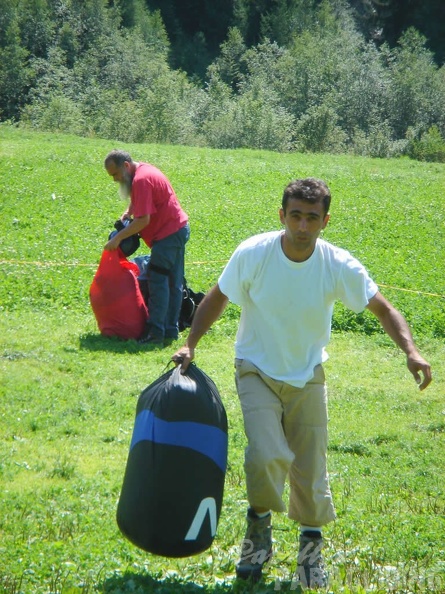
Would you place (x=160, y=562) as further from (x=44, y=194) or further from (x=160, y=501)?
(x=44, y=194)

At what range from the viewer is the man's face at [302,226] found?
479 cm

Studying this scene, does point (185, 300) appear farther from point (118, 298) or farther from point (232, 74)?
point (232, 74)

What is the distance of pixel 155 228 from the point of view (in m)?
10.3

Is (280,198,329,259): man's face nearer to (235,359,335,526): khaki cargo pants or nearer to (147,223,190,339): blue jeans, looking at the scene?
(235,359,335,526): khaki cargo pants

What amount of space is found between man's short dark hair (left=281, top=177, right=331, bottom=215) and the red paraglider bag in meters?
5.55

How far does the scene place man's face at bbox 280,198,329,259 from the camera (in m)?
4.79

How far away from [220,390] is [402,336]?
13.6ft

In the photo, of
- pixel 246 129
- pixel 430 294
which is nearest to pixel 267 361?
pixel 430 294

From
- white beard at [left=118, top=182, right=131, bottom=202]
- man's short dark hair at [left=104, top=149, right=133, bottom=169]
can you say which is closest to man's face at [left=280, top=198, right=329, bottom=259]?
man's short dark hair at [left=104, top=149, right=133, bottom=169]

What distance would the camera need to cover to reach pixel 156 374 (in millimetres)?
9109

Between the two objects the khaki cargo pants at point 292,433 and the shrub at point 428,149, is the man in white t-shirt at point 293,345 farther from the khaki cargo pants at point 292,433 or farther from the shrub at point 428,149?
the shrub at point 428,149

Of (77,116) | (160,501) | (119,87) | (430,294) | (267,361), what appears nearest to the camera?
(160,501)

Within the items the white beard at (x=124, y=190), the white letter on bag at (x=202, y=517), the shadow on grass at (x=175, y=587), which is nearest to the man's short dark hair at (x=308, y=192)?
the white letter on bag at (x=202, y=517)

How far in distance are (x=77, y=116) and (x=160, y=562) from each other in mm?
35023
